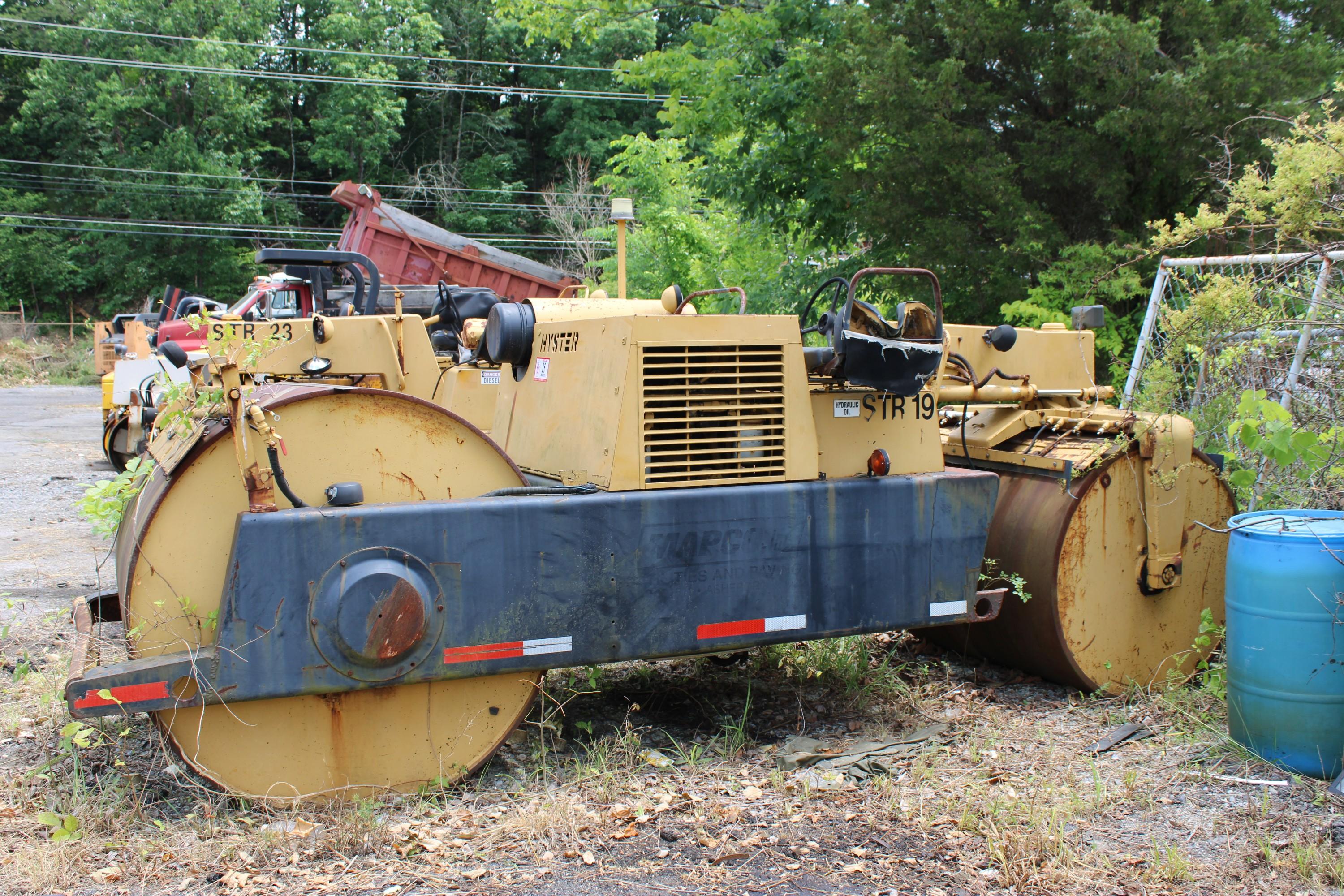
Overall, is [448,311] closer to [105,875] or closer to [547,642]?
[547,642]

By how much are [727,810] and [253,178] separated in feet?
122

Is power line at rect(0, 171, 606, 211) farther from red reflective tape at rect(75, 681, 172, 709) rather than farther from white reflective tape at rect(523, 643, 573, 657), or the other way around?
red reflective tape at rect(75, 681, 172, 709)

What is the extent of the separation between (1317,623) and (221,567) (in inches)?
165

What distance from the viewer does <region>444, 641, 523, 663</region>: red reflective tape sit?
390 centimetres

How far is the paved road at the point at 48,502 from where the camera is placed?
7465mm


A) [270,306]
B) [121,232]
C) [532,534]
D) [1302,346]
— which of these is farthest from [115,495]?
[121,232]

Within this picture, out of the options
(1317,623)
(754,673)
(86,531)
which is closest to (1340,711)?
(1317,623)

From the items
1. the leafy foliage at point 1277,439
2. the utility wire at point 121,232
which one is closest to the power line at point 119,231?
the utility wire at point 121,232

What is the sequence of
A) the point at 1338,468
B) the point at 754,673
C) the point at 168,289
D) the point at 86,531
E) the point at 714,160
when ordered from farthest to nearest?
the point at 168,289 → the point at 714,160 → the point at 86,531 → the point at 754,673 → the point at 1338,468

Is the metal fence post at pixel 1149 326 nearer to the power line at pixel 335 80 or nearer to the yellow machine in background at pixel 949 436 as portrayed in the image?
the yellow machine in background at pixel 949 436

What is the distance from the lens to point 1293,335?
622cm

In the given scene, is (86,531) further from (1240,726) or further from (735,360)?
(1240,726)

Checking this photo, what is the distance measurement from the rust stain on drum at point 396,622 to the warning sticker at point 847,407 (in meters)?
1.91

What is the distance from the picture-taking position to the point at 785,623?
14.2 ft
